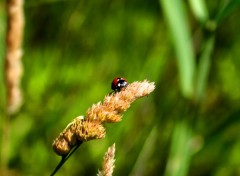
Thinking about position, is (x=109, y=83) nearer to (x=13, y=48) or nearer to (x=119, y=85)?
(x=13, y=48)

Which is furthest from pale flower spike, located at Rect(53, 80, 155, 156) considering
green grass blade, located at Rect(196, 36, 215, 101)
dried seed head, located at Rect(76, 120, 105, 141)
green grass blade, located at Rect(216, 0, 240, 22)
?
green grass blade, located at Rect(196, 36, 215, 101)

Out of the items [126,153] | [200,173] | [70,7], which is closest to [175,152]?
[126,153]

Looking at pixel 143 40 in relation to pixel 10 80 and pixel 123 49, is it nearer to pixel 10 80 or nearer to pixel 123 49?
pixel 123 49

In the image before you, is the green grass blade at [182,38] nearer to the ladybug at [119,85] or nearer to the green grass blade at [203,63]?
the green grass blade at [203,63]

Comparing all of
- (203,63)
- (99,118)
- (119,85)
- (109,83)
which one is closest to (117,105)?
(99,118)

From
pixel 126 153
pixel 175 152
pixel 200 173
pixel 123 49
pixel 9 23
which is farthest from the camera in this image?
pixel 123 49

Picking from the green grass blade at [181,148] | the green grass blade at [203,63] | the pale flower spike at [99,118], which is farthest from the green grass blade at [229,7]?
the pale flower spike at [99,118]
